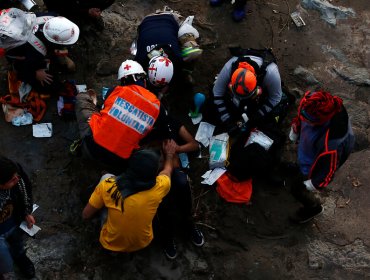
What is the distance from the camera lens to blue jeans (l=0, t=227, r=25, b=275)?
409 cm

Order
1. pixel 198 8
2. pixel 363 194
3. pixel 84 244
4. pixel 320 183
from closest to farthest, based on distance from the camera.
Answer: pixel 320 183 → pixel 84 244 → pixel 363 194 → pixel 198 8

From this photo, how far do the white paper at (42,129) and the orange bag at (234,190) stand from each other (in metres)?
2.33

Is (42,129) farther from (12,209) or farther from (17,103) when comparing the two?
(12,209)

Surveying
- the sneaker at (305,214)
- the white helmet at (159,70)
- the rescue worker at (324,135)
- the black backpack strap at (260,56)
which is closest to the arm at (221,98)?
the black backpack strap at (260,56)

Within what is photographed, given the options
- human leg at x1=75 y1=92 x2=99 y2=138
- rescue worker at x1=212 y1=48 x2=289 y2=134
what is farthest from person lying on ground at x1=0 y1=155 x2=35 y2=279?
rescue worker at x1=212 y1=48 x2=289 y2=134

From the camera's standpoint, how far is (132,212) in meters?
3.97

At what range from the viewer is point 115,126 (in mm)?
4641

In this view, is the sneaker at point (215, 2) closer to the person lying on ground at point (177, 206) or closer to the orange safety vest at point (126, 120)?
the person lying on ground at point (177, 206)

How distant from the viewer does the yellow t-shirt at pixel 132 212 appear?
395 centimetres

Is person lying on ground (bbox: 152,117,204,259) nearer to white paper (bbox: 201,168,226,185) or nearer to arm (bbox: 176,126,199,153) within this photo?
arm (bbox: 176,126,199,153)

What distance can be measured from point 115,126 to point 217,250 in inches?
73.8

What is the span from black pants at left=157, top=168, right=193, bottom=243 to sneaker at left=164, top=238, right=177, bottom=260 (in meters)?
0.22

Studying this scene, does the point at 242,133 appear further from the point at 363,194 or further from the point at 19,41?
the point at 19,41

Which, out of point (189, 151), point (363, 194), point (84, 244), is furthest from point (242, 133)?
point (84, 244)
